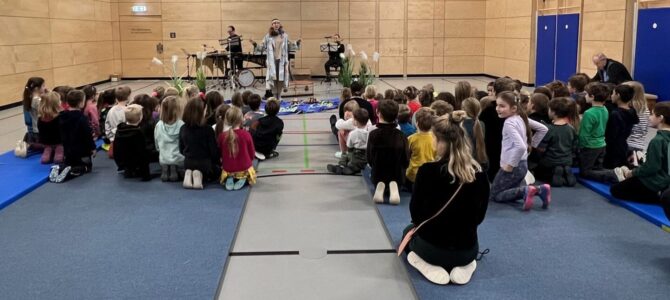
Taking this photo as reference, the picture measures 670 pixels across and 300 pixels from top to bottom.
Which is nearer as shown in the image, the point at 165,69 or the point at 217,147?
the point at 217,147

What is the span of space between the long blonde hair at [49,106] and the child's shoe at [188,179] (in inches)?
67.4

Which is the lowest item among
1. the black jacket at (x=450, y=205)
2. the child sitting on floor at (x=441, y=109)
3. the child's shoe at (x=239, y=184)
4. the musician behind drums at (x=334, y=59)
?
the child's shoe at (x=239, y=184)

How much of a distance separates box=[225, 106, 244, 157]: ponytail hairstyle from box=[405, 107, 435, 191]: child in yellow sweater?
1582 millimetres

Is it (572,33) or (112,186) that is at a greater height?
(572,33)

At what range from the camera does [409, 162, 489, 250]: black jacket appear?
3258 millimetres

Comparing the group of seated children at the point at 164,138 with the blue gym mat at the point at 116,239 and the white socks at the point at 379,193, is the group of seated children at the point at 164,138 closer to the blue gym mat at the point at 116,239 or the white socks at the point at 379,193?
the blue gym mat at the point at 116,239

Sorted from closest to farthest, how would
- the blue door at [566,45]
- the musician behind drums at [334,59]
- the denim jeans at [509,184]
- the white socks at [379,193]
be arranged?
the denim jeans at [509,184], the white socks at [379,193], the blue door at [566,45], the musician behind drums at [334,59]

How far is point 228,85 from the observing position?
14.3 m

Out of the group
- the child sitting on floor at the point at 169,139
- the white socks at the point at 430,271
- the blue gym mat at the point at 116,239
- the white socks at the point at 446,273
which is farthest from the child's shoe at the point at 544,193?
the child sitting on floor at the point at 169,139

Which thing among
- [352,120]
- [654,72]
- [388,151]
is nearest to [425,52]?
[654,72]

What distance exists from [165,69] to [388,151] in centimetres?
1323

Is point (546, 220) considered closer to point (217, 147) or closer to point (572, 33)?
point (217, 147)

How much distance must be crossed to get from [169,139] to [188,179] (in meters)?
0.49

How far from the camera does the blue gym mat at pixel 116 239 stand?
3.27 metres
